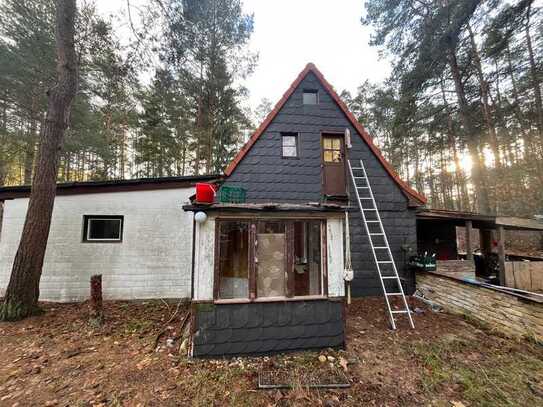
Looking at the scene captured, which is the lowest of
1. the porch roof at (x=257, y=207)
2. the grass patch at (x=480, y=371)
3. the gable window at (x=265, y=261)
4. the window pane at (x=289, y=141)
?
the grass patch at (x=480, y=371)

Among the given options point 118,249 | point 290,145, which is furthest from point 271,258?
point 118,249

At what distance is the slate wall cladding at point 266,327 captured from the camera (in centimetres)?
318

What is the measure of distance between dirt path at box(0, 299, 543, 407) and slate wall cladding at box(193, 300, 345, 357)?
0.16 meters

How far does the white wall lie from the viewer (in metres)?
5.18

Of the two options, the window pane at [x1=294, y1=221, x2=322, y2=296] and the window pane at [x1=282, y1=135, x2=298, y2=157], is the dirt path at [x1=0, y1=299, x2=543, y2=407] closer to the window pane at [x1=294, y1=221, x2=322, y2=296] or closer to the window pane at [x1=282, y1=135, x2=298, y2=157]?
the window pane at [x1=294, y1=221, x2=322, y2=296]

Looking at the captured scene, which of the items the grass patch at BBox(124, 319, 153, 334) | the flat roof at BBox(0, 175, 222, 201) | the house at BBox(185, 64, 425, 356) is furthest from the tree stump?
the house at BBox(185, 64, 425, 356)

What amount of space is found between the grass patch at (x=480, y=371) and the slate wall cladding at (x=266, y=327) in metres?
1.23

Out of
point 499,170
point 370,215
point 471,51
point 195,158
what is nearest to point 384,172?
point 370,215

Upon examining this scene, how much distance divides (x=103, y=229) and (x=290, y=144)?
5.47 meters

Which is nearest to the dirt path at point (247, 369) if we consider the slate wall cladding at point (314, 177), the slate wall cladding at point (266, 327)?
the slate wall cladding at point (266, 327)

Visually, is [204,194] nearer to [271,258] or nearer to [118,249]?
[271,258]

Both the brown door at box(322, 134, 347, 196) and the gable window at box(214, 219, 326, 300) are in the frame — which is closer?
the gable window at box(214, 219, 326, 300)

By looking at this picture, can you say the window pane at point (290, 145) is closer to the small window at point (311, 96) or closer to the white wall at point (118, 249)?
the small window at point (311, 96)

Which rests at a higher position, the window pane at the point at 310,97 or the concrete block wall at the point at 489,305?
the window pane at the point at 310,97
